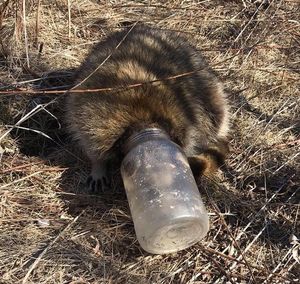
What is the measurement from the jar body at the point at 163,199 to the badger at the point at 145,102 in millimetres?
232

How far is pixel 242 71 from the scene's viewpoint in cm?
436

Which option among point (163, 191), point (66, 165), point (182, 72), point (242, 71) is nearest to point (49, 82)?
point (66, 165)

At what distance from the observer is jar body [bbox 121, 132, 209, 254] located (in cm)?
272

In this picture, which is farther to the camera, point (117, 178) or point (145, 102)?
point (117, 178)

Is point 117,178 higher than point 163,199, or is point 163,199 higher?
point 163,199

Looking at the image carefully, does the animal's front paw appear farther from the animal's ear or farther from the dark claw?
the animal's ear

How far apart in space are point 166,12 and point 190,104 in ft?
5.77

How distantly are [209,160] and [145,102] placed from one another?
1.82 feet

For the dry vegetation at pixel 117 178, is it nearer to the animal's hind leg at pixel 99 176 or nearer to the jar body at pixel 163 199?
the animal's hind leg at pixel 99 176

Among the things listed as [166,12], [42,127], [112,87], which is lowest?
[42,127]

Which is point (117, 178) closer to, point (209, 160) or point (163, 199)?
point (209, 160)

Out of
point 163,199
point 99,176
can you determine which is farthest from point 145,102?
point 163,199

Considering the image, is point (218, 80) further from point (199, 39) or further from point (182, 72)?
point (199, 39)

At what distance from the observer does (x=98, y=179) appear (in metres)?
3.42
